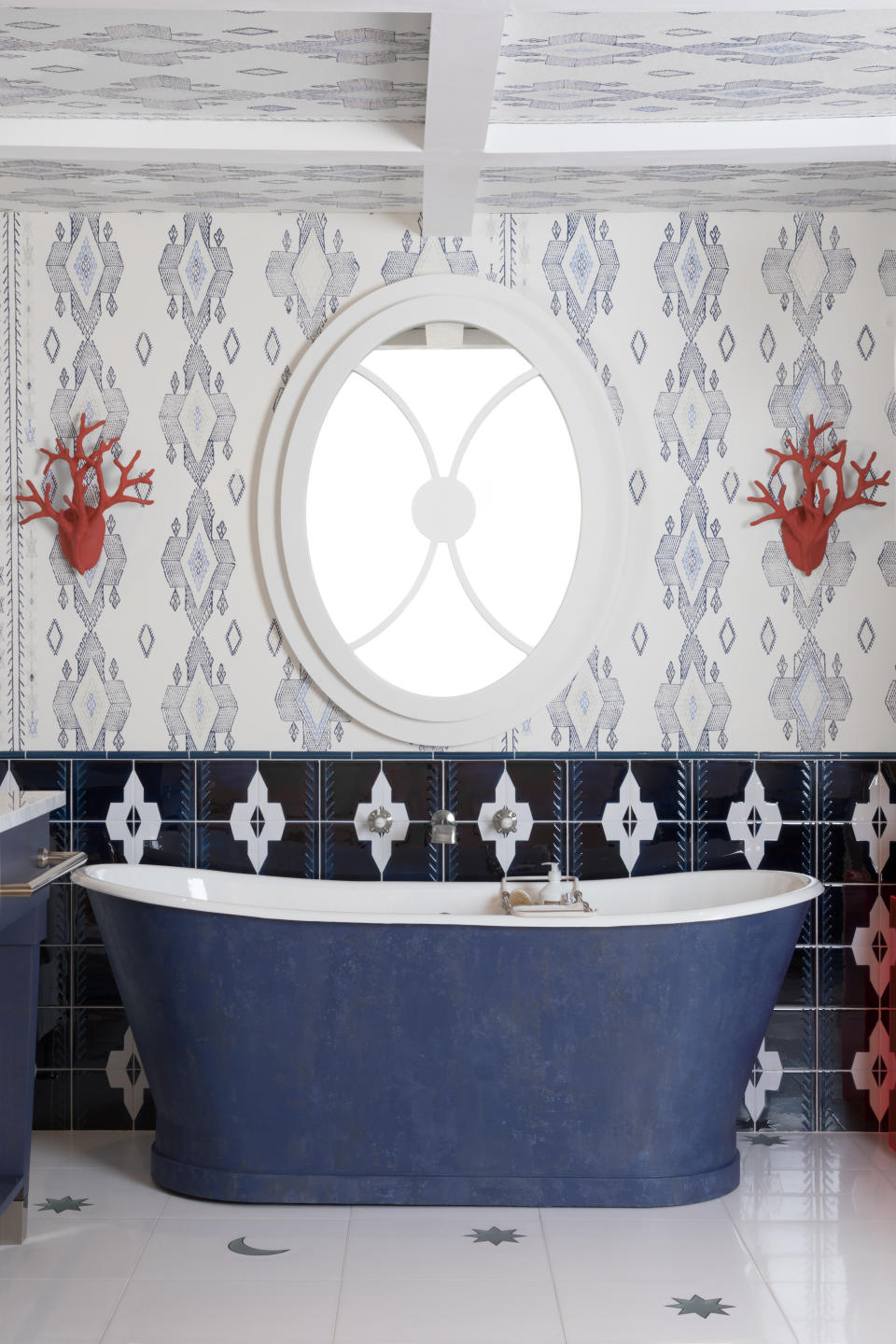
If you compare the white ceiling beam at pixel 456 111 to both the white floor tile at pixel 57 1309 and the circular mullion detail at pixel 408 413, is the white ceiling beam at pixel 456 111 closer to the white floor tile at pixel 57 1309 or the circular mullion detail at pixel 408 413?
the circular mullion detail at pixel 408 413

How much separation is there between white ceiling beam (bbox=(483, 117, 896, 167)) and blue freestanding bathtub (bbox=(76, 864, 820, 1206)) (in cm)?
191

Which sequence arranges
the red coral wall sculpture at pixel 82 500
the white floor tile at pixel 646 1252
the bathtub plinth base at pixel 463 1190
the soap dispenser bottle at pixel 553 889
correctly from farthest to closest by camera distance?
the red coral wall sculpture at pixel 82 500 → the soap dispenser bottle at pixel 553 889 → the bathtub plinth base at pixel 463 1190 → the white floor tile at pixel 646 1252

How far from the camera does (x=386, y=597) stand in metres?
3.85

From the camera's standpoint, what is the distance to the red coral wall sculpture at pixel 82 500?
A: 3.74m

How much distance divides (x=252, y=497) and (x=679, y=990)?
1912 millimetres

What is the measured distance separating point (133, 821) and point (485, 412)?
1640 millimetres

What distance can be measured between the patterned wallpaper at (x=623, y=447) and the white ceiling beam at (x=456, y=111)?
0.78 ft

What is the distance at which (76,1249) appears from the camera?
294 cm

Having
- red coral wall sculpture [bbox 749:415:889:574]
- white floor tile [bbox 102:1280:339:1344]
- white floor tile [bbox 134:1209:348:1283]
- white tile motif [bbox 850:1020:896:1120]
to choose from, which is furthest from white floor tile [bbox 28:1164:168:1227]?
red coral wall sculpture [bbox 749:415:889:574]

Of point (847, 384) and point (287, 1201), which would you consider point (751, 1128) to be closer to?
point (287, 1201)

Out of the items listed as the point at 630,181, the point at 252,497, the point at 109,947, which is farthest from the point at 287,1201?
the point at 630,181

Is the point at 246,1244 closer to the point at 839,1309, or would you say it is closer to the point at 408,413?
the point at 839,1309

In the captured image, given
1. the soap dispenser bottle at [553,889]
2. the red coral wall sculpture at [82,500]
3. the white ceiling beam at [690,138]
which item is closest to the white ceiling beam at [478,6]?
the white ceiling beam at [690,138]

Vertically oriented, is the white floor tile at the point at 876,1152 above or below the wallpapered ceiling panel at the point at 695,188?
below
